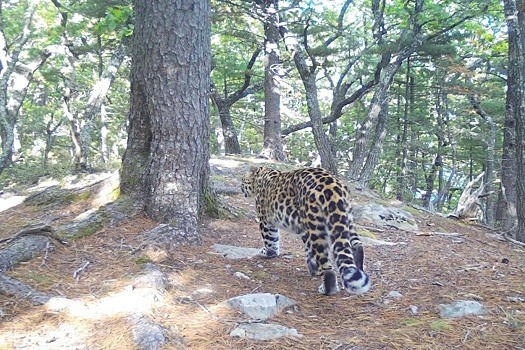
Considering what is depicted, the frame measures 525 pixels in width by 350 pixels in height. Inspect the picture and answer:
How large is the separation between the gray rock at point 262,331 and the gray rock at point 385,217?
567 centimetres

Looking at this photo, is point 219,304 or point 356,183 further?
point 356,183

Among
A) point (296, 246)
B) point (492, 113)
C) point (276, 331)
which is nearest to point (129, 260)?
point (276, 331)

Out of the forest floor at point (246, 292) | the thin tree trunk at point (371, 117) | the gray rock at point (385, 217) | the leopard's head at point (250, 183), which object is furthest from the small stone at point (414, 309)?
the thin tree trunk at point (371, 117)

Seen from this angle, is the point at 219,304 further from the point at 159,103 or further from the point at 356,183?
the point at 356,183

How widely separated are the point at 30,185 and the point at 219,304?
9.89 metres

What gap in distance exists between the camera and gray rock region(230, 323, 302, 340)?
3.63 m

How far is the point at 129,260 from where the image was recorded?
5062mm

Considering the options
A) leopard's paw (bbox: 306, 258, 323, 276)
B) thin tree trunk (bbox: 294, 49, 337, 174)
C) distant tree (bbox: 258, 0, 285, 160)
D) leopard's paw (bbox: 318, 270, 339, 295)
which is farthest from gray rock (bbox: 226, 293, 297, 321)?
distant tree (bbox: 258, 0, 285, 160)

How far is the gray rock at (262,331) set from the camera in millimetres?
3630

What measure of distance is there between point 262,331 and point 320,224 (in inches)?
67.6

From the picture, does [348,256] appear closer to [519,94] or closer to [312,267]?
[312,267]

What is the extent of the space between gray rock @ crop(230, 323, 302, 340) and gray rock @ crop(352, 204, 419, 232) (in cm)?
567

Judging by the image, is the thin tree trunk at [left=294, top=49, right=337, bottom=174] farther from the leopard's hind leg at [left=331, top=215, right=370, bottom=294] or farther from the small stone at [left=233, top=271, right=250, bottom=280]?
the small stone at [left=233, top=271, right=250, bottom=280]

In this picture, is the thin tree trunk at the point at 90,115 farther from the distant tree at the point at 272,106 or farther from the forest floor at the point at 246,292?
the distant tree at the point at 272,106
